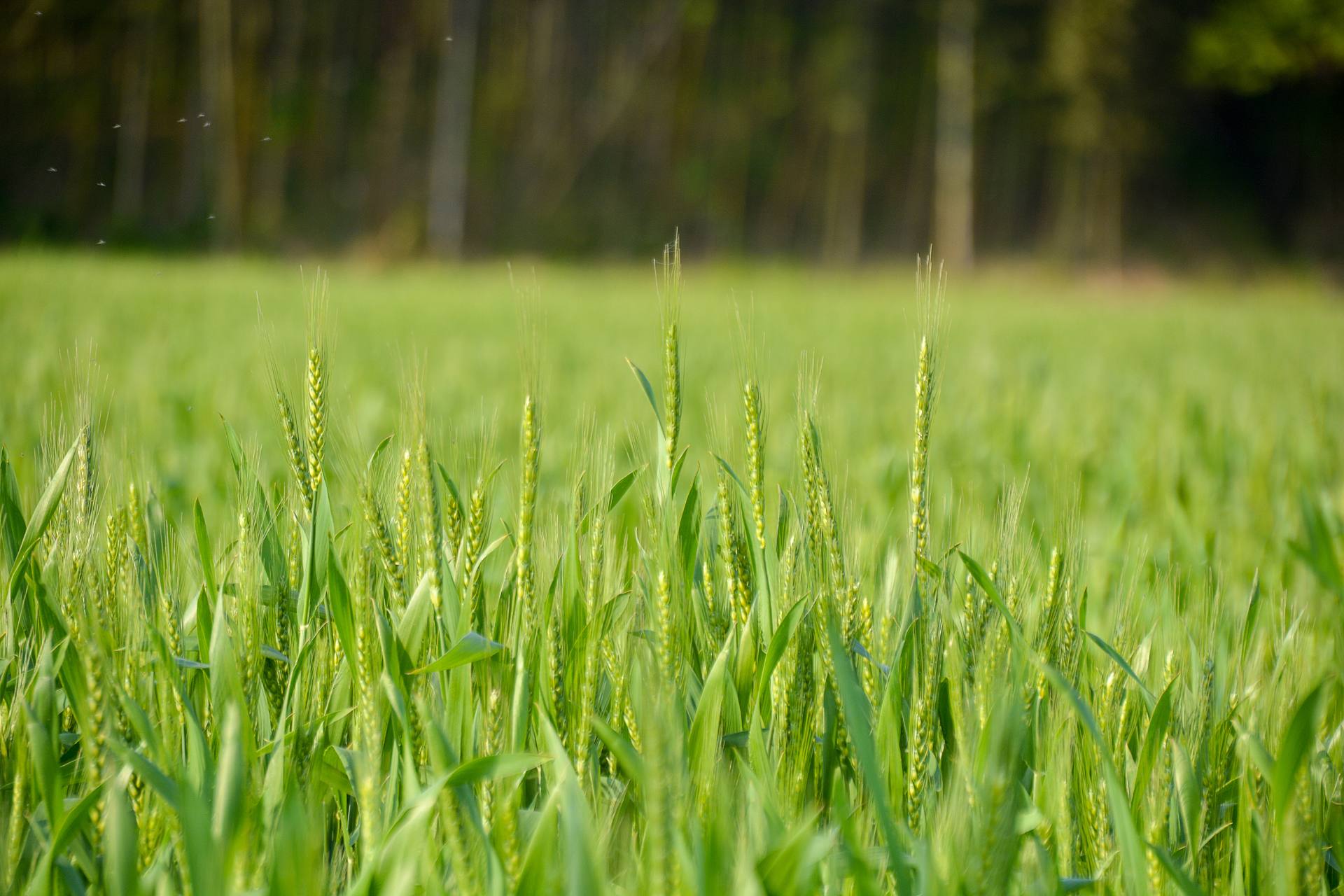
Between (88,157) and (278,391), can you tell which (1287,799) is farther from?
(88,157)

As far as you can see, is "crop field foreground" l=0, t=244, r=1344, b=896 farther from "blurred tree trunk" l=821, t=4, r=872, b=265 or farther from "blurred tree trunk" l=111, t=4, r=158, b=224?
"blurred tree trunk" l=821, t=4, r=872, b=265

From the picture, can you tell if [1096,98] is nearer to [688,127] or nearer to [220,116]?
[688,127]

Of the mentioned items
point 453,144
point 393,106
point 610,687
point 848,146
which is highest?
point 848,146

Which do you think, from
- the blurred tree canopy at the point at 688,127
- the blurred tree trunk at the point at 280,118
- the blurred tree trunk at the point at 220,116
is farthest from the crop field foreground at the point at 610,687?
the blurred tree trunk at the point at 280,118

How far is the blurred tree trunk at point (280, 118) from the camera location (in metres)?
17.6

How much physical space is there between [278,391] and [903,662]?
697 mm

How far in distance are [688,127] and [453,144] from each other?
6990 mm

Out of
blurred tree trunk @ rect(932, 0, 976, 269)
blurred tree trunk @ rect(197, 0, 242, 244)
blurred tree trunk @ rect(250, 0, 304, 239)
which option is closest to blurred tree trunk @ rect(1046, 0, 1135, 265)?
blurred tree trunk @ rect(932, 0, 976, 269)

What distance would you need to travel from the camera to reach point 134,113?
16.3 m

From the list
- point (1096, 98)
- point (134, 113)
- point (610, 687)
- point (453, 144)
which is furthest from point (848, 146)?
point (610, 687)

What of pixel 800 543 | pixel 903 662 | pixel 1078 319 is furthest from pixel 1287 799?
pixel 1078 319

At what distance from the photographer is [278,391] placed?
1032 mm

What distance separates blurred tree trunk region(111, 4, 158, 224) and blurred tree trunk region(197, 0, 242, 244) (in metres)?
0.77

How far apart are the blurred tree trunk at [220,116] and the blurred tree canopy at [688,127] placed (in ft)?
0.22
